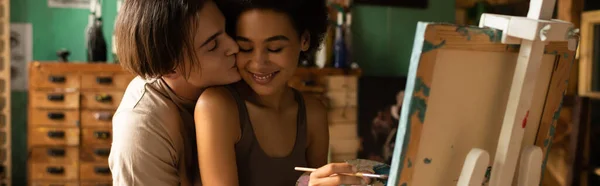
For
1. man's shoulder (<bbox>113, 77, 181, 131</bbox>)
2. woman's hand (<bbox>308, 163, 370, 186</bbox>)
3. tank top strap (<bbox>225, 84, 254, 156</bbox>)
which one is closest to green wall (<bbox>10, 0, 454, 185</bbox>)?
man's shoulder (<bbox>113, 77, 181, 131</bbox>)

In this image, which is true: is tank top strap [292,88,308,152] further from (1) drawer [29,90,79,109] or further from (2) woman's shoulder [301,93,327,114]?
(1) drawer [29,90,79,109]

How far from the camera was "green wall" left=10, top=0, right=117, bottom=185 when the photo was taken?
3414mm

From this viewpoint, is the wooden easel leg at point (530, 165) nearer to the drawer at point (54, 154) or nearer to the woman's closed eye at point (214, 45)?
the woman's closed eye at point (214, 45)

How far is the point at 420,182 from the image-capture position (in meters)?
0.82

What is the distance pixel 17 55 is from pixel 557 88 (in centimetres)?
332

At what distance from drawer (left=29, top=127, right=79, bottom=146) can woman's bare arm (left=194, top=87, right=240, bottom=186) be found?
2.35 m

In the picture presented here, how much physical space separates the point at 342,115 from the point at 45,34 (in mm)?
1914

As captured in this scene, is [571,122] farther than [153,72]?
Yes

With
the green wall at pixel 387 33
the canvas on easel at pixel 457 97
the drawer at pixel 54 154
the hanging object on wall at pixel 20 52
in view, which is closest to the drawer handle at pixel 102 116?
the drawer at pixel 54 154

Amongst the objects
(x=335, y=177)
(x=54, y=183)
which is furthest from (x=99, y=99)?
(x=335, y=177)

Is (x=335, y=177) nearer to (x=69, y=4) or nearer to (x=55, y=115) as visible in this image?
(x=55, y=115)

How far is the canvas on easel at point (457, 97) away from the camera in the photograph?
0.75 meters

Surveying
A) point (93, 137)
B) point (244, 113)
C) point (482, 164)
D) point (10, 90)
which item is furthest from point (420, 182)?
point (10, 90)

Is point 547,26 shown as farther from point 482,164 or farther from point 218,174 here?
point 218,174
